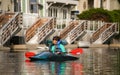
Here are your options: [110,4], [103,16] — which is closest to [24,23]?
[103,16]

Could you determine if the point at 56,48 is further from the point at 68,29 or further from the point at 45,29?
the point at 68,29

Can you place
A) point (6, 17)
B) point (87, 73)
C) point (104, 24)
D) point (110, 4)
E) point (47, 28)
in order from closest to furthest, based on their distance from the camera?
1. point (87, 73)
2. point (6, 17)
3. point (47, 28)
4. point (104, 24)
5. point (110, 4)

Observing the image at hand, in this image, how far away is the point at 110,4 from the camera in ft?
267

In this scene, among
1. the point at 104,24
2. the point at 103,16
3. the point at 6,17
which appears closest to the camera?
the point at 6,17

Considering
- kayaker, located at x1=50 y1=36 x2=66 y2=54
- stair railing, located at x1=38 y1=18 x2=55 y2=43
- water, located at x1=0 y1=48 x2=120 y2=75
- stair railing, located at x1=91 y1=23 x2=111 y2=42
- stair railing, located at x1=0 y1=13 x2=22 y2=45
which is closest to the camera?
water, located at x1=0 y1=48 x2=120 y2=75

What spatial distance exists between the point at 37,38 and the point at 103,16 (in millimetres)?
17594

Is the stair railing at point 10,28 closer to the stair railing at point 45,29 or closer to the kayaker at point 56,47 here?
the stair railing at point 45,29

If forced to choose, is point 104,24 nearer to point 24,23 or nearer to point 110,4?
point 24,23

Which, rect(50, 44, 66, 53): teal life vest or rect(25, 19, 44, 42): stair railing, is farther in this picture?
rect(25, 19, 44, 42): stair railing

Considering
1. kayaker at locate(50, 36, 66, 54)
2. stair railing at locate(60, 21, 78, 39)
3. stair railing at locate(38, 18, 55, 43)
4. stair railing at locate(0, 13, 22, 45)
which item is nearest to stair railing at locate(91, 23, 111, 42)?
stair railing at locate(60, 21, 78, 39)

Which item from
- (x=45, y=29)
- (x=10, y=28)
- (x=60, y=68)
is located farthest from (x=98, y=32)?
(x=60, y=68)

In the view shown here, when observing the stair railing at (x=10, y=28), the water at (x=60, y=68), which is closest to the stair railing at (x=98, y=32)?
the stair railing at (x=10, y=28)

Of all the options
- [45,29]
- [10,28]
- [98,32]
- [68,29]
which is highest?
[10,28]

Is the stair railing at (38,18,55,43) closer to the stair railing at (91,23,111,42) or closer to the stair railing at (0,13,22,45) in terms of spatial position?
the stair railing at (0,13,22,45)
